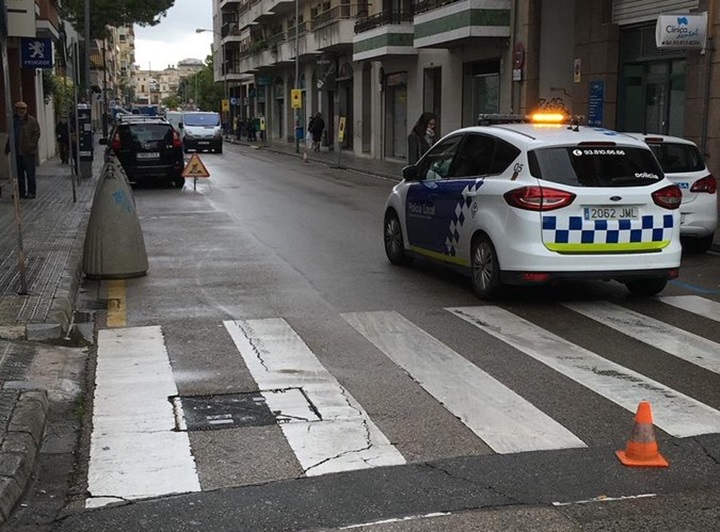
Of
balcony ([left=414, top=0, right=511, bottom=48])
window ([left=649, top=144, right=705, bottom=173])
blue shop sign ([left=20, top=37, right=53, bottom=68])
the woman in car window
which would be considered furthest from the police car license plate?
balcony ([left=414, top=0, right=511, bottom=48])

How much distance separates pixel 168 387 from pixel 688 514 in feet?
11.4

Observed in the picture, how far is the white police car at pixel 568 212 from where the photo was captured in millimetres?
8742

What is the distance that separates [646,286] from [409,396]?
439cm

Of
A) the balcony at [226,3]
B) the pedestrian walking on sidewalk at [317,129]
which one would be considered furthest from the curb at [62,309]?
the balcony at [226,3]

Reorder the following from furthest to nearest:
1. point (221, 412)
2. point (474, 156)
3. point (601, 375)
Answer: point (474, 156)
point (601, 375)
point (221, 412)

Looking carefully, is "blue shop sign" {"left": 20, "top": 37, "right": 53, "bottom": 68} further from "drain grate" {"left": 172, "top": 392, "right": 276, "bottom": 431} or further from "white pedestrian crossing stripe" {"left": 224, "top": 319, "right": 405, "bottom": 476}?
"drain grate" {"left": 172, "top": 392, "right": 276, "bottom": 431}

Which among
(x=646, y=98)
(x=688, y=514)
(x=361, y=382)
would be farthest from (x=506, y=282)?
(x=646, y=98)

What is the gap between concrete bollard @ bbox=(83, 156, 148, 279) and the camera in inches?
408

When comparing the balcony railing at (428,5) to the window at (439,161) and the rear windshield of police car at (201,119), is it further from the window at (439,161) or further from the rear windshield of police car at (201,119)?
the window at (439,161)

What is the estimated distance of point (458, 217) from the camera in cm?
988

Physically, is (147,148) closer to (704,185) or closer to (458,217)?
(704,185)

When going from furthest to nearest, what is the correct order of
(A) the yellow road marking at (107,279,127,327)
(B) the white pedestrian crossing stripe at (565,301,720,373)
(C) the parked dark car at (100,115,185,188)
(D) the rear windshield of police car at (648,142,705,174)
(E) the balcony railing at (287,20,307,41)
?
(E) the balcony railing at (287,20,307,41)
(C) the parked dark car at (100,115,185,188)
(D) the rear windshield of police car at (648,142,705,174)
(A) the yellow road marking at (107,279,127,327)
(B) the white pedestrian crossing stripe at (565,301,720,373)

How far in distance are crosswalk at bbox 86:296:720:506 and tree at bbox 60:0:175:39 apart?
137ft

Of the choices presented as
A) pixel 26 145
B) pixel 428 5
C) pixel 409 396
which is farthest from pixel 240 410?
pixel 428 5
